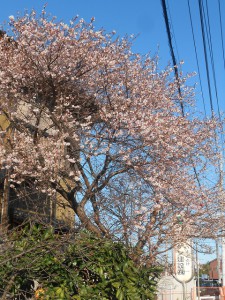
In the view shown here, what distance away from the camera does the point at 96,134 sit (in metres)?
9.94

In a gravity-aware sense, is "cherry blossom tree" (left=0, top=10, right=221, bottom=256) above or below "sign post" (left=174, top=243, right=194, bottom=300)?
above

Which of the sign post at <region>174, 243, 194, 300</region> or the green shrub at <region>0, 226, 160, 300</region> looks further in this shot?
the sign post at <region>174, 243, 194, 300</region>

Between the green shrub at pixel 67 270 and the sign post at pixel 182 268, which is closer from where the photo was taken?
the green shrub at pixel 67 270

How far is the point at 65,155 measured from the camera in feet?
32.2

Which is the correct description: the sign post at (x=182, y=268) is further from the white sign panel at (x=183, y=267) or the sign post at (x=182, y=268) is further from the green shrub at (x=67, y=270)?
the green shrub at (x=67, y=270)

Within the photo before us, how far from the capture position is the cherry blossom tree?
968cm

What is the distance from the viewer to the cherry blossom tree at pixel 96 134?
9680mm

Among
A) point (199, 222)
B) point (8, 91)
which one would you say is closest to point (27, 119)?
point (8, 91)

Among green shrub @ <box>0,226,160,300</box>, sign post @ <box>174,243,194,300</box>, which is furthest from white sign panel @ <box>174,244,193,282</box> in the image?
green shrub @ <box>0,226,160,300</box>

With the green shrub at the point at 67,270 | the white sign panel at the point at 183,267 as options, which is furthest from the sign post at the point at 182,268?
the green shrub at the point at 67,270

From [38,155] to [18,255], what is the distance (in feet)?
14.5

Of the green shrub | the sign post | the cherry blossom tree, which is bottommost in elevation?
the green shrub


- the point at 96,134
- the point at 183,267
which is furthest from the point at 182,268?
the point at 96,134

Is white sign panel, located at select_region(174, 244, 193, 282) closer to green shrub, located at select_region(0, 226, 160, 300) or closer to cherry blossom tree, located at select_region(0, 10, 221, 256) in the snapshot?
cherry blossom tree, located at select_region(0, 10, 221, 256)
